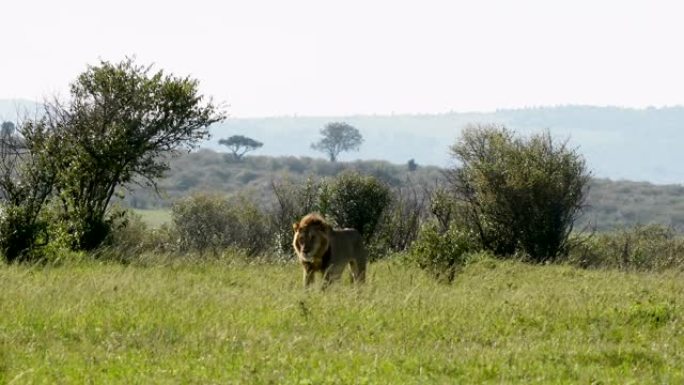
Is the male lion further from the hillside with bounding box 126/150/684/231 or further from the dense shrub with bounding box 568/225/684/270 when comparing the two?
the hillside with bounding box 126/150/684/231

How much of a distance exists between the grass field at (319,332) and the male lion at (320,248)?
0.75 metres

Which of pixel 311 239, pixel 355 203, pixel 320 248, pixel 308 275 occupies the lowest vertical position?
pixel 355 203

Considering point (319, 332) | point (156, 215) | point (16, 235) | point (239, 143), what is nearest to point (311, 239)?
point (319, 332)

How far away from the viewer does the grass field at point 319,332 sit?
10.3 meters

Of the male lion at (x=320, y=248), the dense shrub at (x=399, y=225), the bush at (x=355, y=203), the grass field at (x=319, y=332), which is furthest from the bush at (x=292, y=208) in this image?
the grass field at (x=319, y=332)

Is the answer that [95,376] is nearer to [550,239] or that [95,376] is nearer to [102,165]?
[102,165]

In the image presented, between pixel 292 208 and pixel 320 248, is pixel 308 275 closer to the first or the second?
pixel 320 248

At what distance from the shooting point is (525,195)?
1278 inches

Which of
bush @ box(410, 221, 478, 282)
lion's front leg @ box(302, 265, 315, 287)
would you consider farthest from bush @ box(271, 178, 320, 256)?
lion's front leg @ box(302, 265, 315, 287)

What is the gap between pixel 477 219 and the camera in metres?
34.0

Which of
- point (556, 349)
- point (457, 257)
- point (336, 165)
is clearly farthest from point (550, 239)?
point (336, 165)

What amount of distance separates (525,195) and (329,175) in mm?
120919

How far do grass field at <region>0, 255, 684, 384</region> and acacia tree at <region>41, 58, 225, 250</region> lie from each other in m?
6.50

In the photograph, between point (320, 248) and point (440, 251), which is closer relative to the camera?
point (320, 248)
